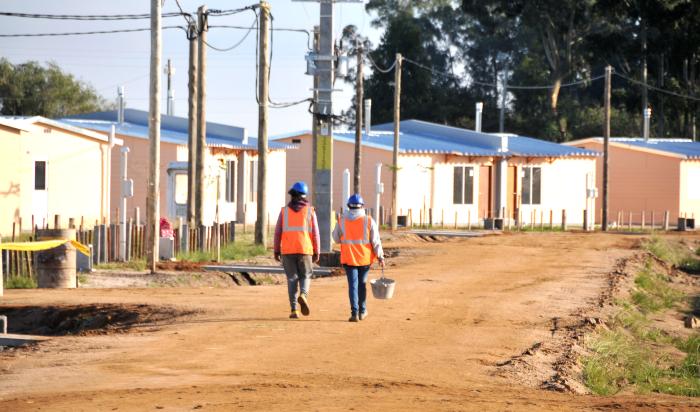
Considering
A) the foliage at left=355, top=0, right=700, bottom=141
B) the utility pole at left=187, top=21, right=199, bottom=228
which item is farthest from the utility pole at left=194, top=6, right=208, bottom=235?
the foliage at left=355, top=0, right=700, bottom=141

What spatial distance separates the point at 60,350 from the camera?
45.0 feet

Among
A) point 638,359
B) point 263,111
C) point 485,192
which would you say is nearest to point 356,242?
point 638,359

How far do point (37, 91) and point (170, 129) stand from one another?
33668 mm

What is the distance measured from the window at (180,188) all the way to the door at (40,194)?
18.9ft

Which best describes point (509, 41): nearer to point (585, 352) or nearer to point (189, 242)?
point (189, 242)

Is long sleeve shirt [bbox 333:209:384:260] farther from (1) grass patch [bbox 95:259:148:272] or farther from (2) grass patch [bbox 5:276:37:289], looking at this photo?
(1) grass patch [bbox 95:259:148:272]

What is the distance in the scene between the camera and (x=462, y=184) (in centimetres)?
5050

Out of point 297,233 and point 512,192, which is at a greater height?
point 512,192

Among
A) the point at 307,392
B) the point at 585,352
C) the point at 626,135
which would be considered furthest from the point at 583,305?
the point at 626,135

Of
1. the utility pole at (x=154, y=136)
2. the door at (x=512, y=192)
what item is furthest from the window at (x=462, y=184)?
the utility pole at (x=154, y=136)

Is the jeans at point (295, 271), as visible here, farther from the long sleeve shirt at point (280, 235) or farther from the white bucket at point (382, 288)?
the white bucket at point (382, 288)

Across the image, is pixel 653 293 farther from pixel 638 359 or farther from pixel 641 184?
pixel 641 184

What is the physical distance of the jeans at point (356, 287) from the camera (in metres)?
16.6

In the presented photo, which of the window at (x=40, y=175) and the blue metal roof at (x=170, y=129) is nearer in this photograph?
the window at (x=40, y=175)
